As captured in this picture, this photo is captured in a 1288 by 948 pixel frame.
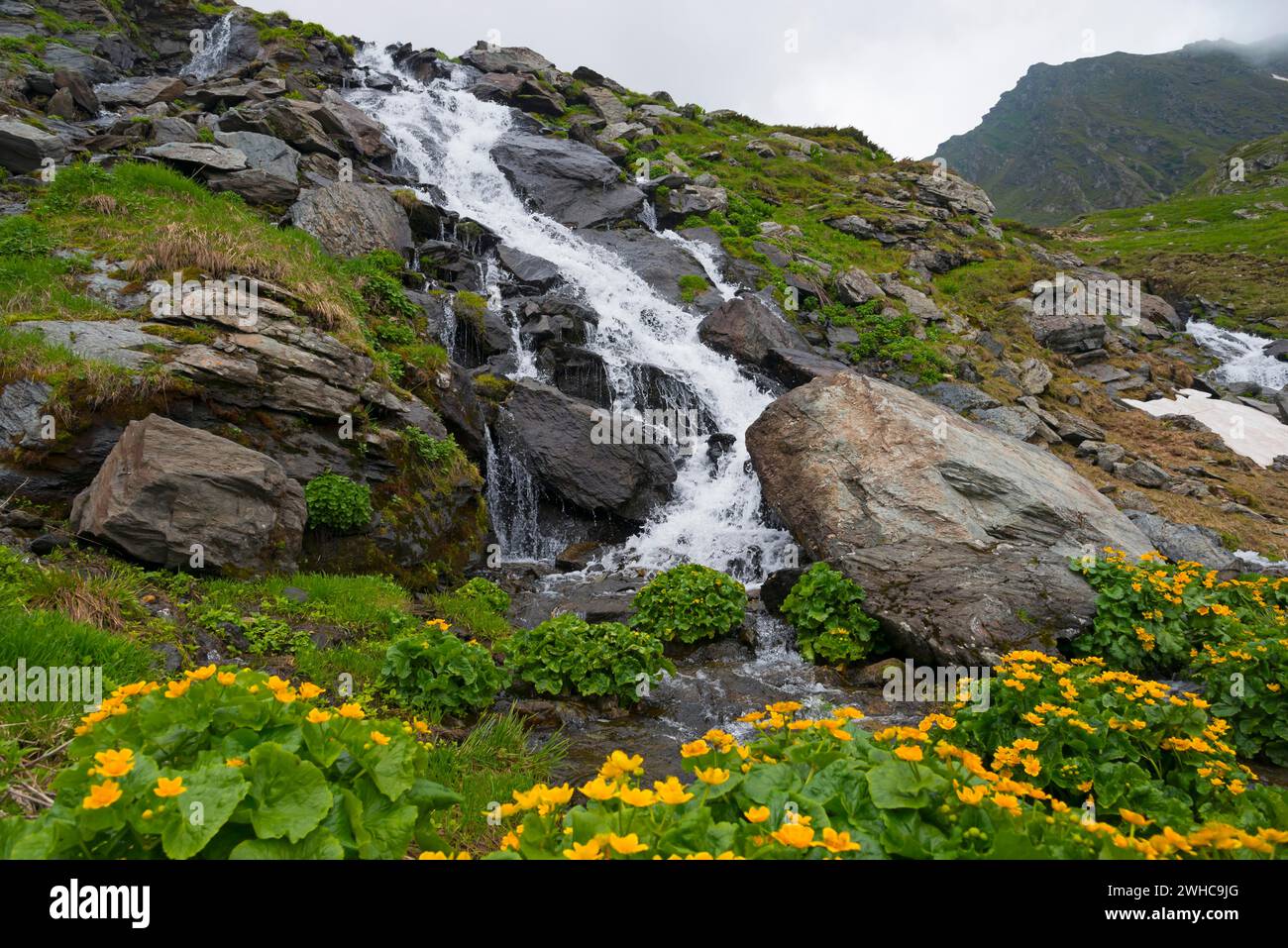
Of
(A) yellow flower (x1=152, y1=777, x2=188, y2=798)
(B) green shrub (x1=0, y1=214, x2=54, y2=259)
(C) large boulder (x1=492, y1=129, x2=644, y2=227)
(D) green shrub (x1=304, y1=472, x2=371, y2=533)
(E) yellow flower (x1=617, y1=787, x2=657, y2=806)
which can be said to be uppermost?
(C) large boulder (x1=492, y1=129, x2=644, y2=227)

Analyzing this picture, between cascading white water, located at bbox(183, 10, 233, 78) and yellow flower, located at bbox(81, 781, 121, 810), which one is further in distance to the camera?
cascading white water, located at bbox(183, 10, 233, 78)

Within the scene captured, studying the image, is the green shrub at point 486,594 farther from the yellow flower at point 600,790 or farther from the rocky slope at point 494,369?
the yellow flower at point 600,790

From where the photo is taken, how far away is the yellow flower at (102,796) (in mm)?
1839

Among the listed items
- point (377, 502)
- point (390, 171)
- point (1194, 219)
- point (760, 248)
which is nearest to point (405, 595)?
point (377, 502)

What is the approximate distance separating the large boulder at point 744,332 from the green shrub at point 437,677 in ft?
48.1

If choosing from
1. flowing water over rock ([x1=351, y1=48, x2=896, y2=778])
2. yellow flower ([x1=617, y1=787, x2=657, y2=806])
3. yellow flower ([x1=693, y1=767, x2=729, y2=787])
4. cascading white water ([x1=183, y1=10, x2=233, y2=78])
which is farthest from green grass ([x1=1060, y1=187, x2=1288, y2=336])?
cascading white water ([x1=183, y1=10, x2=233, y2=78])

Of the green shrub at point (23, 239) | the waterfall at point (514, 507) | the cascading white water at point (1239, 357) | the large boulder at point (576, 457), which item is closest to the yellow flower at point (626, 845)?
the waterfall at point (514, 507)

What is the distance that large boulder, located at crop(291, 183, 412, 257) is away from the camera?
15.6m

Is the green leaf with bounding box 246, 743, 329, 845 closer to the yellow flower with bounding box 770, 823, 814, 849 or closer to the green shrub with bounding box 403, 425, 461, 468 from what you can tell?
the yellow flower with bounding box 770, 823, 814, 849

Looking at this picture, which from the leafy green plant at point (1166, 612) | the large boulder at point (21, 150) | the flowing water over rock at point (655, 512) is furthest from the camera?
the large boulder at point (21, 150)

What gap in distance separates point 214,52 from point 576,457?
1221 inches

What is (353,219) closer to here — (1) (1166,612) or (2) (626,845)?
(1) (1166,612)

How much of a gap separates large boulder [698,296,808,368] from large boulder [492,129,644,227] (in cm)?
830
